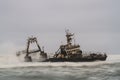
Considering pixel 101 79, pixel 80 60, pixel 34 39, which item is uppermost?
pixel 34 39

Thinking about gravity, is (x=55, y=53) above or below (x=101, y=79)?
above

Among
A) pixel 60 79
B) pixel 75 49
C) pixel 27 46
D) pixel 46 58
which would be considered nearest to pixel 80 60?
pixel 75 49

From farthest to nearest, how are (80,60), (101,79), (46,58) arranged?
(46,58) < (80,60) < (101,79)

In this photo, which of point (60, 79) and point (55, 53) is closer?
point (60, 79)

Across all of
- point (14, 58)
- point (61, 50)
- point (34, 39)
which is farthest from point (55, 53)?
point (14, 58)

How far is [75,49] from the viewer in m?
119

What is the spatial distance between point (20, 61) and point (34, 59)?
5911mm

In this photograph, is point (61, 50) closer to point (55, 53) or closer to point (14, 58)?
point (55, 53)

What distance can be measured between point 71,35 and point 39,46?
1332 cm

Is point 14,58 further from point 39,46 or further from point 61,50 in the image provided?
point 61,50

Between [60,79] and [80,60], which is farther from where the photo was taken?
[80,60]

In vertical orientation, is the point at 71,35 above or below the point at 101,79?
above

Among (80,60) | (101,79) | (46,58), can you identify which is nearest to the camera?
(101,79)

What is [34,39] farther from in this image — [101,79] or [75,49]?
[101,79]
